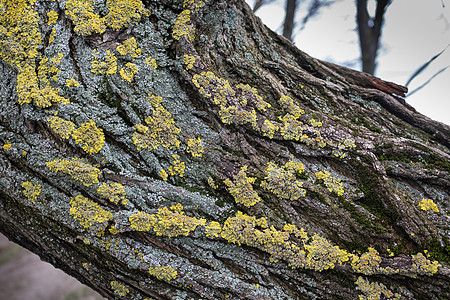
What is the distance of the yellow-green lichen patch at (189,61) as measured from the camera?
2067 mm

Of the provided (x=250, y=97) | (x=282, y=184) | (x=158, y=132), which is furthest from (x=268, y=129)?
(x=158, y=132)

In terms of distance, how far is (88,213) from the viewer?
177 centimetres

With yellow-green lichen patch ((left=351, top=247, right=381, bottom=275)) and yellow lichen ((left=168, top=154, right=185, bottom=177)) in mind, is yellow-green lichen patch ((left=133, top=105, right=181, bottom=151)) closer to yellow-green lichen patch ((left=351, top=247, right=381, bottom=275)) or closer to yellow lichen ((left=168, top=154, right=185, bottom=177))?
yellow lichen ((left=168, top=154, right=185, bottom=177))

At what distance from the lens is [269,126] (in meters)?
Result: 2.09

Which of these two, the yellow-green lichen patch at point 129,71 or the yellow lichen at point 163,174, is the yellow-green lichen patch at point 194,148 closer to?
the yellow lichen at point 163,174

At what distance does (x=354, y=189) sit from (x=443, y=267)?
0.71m

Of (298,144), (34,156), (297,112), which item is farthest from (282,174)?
(34,156)

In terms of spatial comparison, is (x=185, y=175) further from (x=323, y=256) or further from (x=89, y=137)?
(x=323, y=256)

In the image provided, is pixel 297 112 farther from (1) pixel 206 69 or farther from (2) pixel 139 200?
(2) pixel 139 200

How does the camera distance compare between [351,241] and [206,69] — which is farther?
[206,69]

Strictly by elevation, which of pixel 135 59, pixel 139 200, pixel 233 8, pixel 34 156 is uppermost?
pixel 233 8

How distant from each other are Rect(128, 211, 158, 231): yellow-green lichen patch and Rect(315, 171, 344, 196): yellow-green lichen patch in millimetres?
1254

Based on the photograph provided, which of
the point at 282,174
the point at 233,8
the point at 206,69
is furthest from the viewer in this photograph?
the point at 233,8

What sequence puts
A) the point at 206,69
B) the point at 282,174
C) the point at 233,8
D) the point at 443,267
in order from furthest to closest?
the point at 233,8, the point at 206,69, the point at 282,174, the point at 443,267
